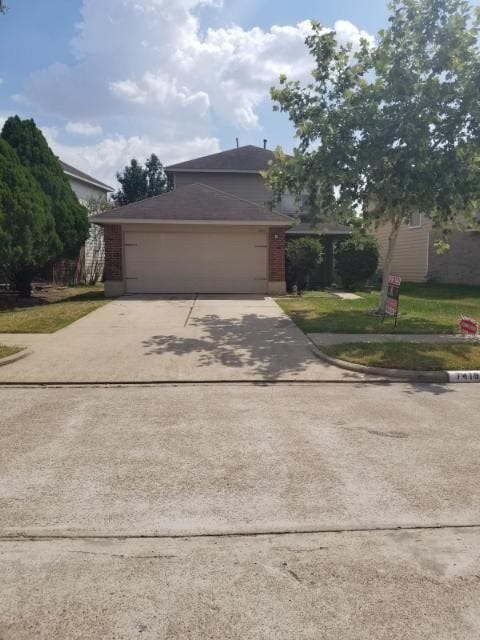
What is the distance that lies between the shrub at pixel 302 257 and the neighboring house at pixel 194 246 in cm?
172

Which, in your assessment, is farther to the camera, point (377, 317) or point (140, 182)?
point (140, 182)

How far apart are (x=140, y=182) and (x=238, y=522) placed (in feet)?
152

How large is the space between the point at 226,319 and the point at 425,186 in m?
5.55

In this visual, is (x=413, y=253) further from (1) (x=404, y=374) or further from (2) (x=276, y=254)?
(1) (x=404, y=374)

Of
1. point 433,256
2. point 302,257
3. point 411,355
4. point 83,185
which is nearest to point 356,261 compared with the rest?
point 302,257

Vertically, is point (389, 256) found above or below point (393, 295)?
above

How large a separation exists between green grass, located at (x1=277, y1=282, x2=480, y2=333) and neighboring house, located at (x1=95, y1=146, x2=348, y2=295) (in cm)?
198

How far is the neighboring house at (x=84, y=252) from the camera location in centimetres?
2330

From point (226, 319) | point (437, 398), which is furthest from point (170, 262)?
point (437, 398)

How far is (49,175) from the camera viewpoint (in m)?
17.0

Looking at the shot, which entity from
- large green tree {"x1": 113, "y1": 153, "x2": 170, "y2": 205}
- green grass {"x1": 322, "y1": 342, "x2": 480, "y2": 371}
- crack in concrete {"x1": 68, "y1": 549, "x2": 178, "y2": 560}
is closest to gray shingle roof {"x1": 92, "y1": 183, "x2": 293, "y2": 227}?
green grass {"x1": 322, "y1": 342, "x2": 480, "y2": 371}

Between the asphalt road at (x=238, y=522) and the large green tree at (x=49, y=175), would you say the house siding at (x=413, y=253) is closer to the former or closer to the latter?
the large green tree at (x=49, y=175)

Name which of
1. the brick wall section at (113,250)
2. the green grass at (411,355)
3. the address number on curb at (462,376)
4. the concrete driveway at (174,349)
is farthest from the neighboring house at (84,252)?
the address number on curb at (462,376)

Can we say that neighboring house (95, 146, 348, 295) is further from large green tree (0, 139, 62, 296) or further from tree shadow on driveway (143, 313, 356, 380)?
tree shadow on driveway (143, 313, 356, 380)
